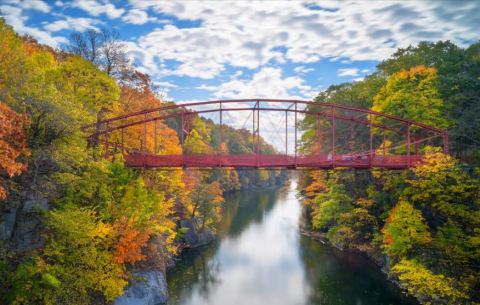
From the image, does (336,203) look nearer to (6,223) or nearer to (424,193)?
(424,193)

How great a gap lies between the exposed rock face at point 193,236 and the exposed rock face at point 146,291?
34.8 ft

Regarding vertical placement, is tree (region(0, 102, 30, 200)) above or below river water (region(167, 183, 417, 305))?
above

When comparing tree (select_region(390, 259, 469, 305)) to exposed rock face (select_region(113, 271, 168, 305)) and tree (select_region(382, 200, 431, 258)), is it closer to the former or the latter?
tree (select_region(382, 200, 431, 258))

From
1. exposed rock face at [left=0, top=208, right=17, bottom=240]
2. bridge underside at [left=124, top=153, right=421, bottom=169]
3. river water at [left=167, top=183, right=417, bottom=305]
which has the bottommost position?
river water at [left=167, top=183, right=417, bottom=305]

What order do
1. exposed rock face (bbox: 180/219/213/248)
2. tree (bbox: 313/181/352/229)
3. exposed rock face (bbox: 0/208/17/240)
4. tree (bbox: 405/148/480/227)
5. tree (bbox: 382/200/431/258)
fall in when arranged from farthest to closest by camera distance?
exposed rock face (bbox: 180/219/213/248), tree (bbox: 313/181/352/229), tree (bbox: 382/200/431/258), tree (bbox: 405/148/480/227), exposed rock face (bbox: 0/208/17/240)

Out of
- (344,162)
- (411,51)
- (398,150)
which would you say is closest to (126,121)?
(344,162)

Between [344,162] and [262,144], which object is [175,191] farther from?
[262,144]

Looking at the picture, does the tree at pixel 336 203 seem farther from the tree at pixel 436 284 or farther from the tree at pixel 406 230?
the tree at pixel 436 284

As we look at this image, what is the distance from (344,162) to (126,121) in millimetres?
17390

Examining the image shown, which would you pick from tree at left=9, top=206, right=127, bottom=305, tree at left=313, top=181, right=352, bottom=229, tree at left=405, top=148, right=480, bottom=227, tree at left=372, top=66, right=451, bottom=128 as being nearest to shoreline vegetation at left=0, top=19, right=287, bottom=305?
tree at left=9, top=206, right=127, bottom=305

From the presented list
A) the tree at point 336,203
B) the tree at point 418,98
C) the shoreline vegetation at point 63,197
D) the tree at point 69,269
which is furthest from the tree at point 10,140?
the tree at point 418,98

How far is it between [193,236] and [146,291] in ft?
44.5

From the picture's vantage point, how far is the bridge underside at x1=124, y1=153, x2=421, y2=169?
77.3 feet

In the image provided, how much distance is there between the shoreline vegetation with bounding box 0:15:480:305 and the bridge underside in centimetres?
120
